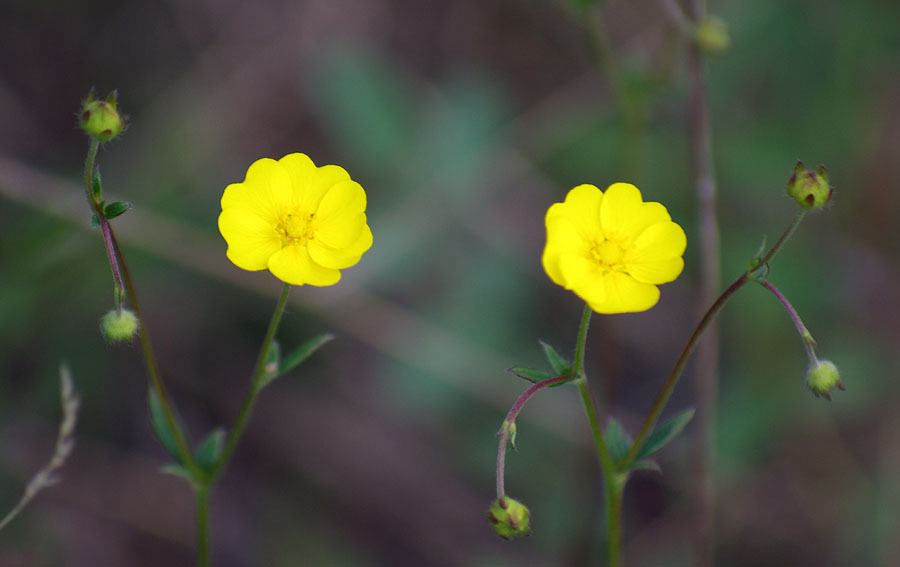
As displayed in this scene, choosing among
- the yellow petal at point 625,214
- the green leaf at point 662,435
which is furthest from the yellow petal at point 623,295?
the green leaf at point 662,435

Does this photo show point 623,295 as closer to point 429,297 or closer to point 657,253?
point 657,253

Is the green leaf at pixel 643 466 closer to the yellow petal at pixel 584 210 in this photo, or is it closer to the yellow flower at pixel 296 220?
the yellow petal at pixel 584 210

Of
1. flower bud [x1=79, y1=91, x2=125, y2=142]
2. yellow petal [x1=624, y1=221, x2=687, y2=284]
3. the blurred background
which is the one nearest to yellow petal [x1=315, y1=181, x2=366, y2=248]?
flower bud [x1=79, y1=91, x2=125, y2=142]

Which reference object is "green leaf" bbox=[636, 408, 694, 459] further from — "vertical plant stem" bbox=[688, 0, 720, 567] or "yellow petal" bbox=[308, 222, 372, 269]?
"vertical plant stem" bbox=[688, 0, 720, 567]

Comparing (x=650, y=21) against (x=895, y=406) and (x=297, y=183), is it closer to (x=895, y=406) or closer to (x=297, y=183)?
(x=895, y=406)

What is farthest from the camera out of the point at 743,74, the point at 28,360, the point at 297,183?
the point at 743,74

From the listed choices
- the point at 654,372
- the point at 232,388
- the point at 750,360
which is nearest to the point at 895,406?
the point at 750,360

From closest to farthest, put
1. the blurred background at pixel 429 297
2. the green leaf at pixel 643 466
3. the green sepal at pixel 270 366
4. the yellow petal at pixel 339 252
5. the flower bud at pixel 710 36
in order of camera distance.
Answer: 1. the green leaf at pixel 643 466
2. the green sepal at pixel 270 366
3. the yellow petal at pixel 339 252
4. the flower bud at pixel 710 36
5. the blurred background at pixel 429 297
